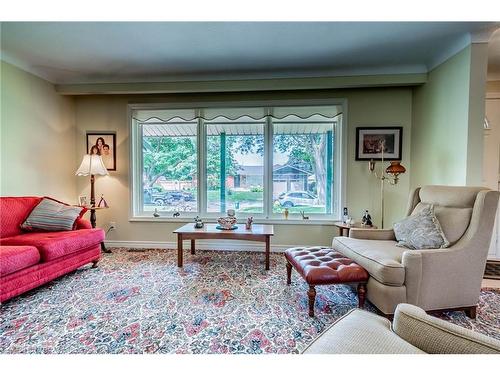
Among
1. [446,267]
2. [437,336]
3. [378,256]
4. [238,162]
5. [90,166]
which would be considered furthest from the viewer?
[238,162]

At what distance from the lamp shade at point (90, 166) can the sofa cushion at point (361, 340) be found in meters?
3.60

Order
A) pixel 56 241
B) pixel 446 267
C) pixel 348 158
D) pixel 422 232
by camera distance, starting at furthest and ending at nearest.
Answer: pixel 348 158, pixel 56 241, pixel 422 232, pixel 446 267

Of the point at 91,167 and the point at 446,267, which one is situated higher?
the point at 91,167

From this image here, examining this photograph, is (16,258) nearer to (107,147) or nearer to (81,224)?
(81,224)

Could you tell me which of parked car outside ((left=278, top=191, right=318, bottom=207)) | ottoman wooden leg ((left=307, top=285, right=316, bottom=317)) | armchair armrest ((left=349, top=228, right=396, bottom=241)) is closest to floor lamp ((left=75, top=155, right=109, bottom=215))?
parked car outside ((left=278, top=191, right=318, bottom=207))

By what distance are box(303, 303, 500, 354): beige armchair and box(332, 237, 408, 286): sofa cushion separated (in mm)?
747

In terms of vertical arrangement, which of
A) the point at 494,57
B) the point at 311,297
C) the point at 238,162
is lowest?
the point at 311,297

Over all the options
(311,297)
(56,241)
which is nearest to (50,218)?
(56,241)

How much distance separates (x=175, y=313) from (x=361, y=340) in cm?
147

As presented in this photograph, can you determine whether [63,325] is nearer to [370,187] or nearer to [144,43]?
[144,43]

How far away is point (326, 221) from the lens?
3.63 meters

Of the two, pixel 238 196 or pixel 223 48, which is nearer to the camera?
pixel 223 48

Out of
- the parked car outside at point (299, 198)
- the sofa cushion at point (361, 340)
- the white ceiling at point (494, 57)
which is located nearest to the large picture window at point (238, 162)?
the parked car outside at point (299, 198)

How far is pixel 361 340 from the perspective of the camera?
0.98m
